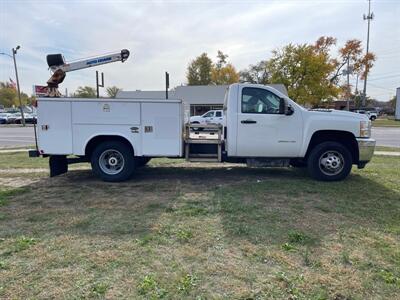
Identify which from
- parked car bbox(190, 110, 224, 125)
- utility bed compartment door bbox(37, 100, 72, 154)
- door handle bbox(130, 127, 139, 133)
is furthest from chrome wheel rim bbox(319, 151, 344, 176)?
utility bed compartment door bbox(37, 100, 72, 154)

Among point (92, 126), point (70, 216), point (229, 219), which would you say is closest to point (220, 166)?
point (92, 126)

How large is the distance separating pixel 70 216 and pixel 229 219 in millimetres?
2451

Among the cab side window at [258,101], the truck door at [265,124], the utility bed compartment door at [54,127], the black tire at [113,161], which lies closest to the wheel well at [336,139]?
the truck door at [265,124]

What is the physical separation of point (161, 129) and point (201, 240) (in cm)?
330

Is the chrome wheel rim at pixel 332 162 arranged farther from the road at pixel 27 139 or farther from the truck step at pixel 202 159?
the road at pixel 27 139

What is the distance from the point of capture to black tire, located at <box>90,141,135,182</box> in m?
6.88

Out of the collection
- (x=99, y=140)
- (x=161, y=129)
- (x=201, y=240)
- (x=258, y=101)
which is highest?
(x=258, y=101)

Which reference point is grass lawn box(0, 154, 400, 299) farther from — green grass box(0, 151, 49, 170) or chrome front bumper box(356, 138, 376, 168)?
green grass box(0, 151, 49, 170)

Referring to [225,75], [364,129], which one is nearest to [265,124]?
[364,129]

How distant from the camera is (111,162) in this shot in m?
7.05

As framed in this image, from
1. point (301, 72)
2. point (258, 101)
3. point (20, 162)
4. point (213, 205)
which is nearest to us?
point (213, 205)

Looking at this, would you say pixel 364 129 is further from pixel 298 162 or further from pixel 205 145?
pixel 205 145

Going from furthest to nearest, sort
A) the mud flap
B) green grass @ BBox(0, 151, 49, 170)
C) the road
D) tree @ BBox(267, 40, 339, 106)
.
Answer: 1. tree @ BBox(267, 40, 339, 106)
2. the road
3. green grass @ BBox(0, 151, 49, 170)
4. the mud flap

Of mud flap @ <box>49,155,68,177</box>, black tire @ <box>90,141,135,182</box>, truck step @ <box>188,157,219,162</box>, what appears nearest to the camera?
black tire @ <box>90,141,135,182</box>
